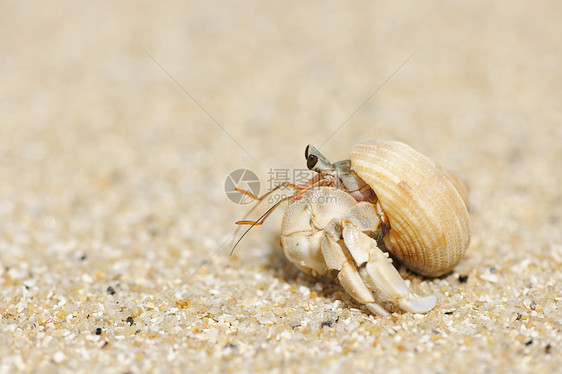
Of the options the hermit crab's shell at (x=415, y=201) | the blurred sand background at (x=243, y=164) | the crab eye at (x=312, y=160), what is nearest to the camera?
the blurred sand background at (x=243, y=164)

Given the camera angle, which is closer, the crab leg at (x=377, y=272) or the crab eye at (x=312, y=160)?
the crab leg at (x=377, y=272)

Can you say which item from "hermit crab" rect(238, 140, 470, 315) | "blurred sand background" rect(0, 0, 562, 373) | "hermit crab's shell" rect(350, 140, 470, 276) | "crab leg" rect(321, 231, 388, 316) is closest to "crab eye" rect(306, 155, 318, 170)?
"hermit crab" rect(238, 140, 470, 315)

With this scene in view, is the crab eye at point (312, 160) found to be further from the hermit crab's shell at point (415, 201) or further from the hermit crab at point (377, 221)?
the hermit crab's shell at point (415, 201)

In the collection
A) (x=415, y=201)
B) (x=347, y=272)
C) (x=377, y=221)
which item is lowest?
(x=347, y=272)

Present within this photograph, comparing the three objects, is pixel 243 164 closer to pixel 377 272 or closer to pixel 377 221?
pixel 377 221

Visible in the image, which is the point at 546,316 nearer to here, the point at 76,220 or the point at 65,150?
the point at 76,220

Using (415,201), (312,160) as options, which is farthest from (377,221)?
(312,160)

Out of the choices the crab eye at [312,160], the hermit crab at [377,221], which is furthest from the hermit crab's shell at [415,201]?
the crab eye at [312,160]

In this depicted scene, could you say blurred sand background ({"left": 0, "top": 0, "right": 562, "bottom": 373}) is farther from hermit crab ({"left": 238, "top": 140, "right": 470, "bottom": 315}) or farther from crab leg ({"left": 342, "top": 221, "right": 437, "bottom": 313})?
hermit crab ({"left": 238, "top": 140, "right": 470, "bottom": 315})
